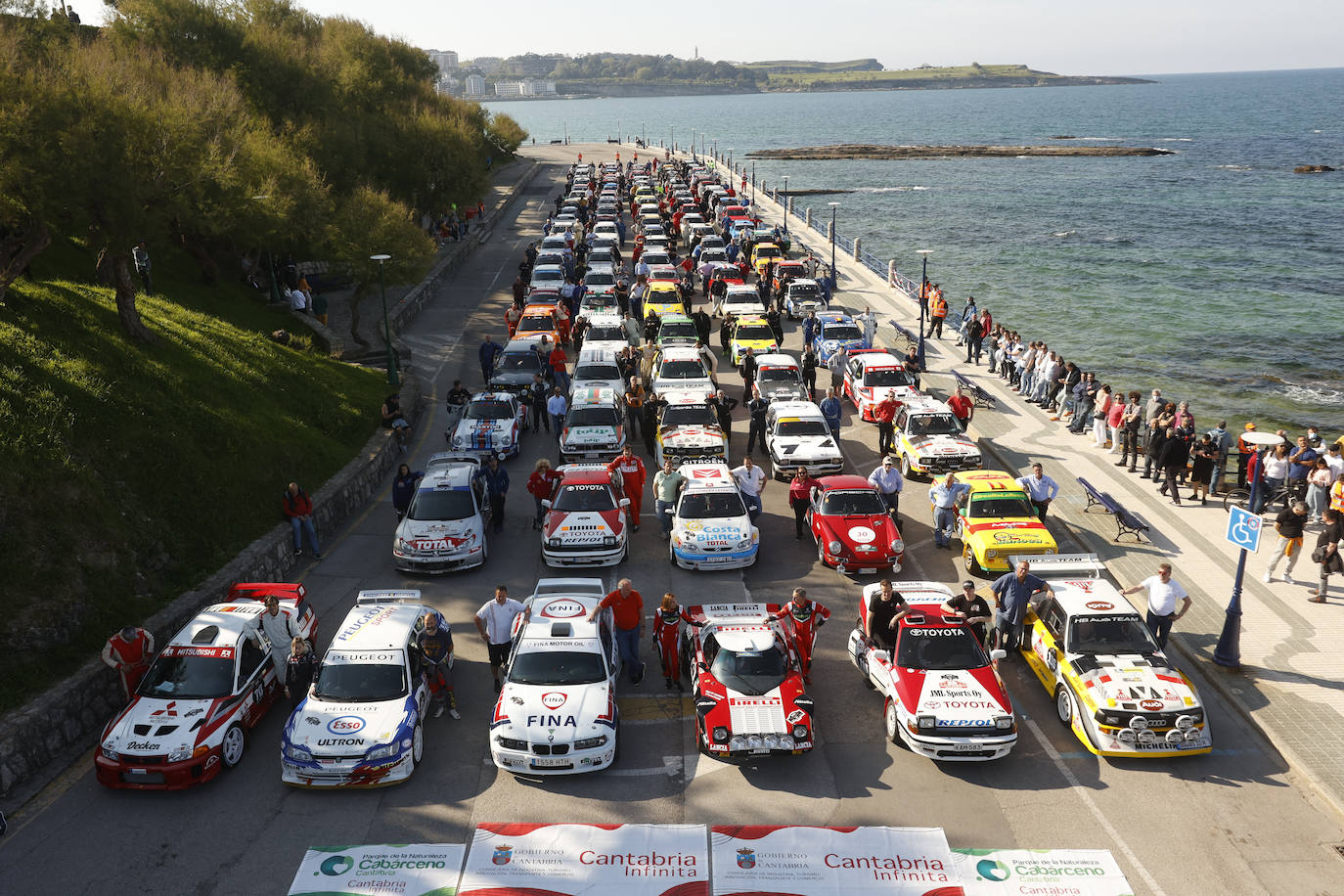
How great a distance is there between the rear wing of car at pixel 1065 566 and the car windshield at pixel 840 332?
58.7 ft

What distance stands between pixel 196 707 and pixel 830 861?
811 centimetres

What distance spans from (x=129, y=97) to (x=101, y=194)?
131 inches

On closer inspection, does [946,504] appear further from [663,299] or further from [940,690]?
[663,299]

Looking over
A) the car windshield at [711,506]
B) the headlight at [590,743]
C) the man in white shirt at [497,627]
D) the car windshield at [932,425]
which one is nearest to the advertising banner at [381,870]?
the headlight at [590,743]

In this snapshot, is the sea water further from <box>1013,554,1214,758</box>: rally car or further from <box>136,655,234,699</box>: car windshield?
<box>136,655,234,699</box>: car windshield

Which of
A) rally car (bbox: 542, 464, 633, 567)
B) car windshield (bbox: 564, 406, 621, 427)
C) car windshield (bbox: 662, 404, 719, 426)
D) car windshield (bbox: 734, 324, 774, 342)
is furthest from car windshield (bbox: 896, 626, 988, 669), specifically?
car windshield (bbox: 734, 324, 774, 342)

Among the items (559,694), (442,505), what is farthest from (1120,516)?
(442,505)

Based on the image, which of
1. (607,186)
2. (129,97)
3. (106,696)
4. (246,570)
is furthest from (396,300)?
(607,186)

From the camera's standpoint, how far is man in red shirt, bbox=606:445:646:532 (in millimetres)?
20547

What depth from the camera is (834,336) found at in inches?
1307

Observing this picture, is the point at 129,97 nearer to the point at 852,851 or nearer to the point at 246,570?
the point at 246,570

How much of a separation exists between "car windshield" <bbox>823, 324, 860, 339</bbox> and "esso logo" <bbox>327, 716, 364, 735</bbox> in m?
23.6

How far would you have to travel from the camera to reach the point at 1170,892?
34.2 feet

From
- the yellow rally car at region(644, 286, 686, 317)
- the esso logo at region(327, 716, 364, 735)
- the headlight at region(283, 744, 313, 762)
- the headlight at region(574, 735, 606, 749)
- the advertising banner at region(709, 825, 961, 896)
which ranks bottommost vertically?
the advertising banner at region(709, 825, 961, 896)
